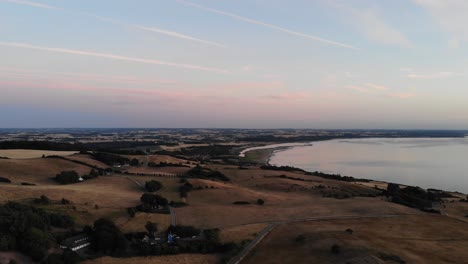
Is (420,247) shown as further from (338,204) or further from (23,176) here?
(23,176)

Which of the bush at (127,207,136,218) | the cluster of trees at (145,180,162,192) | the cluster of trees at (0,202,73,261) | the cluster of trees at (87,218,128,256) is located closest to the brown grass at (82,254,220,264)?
the cluster of trees at (87,218,128,256)

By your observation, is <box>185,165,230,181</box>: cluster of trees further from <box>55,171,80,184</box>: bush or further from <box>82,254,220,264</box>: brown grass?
<box>82,254,220,264</box>: brown grass

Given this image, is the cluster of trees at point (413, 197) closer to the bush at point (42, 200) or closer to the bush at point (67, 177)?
the bush at point (42, 200)

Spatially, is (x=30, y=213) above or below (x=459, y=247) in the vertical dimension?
above

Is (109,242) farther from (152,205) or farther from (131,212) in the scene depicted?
(152,205)

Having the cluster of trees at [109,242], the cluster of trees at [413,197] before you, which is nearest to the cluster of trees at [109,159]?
the cluster of trees at [109,242]

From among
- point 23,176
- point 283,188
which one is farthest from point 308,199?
point 23,176
